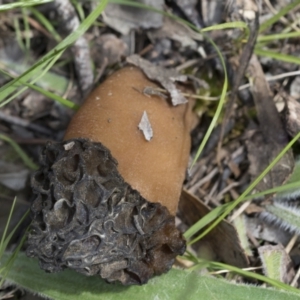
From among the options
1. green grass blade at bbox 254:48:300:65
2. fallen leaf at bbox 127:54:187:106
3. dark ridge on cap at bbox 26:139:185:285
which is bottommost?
dark ridge on cap at bbox 26:139:185:285

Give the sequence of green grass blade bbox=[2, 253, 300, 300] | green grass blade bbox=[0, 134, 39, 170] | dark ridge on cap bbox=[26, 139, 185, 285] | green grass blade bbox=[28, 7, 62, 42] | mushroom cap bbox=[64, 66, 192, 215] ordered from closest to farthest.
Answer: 1. dark ridge on cap bbox=[26, 139, 185, 285]
2. mushroom cap bbox=[64, 66, 192, 215]
3. green grass blade bbox=[2, 253, 300, 300]
4. green grass blade bbox=[0, 134, 39, 170]
5. green grass blade bbox=[28, 7, 62, 42]

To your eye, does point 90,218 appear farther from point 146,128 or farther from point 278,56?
point 278,56

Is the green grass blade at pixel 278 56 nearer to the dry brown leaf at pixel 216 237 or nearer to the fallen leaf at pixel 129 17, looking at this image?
the fallen leaf at pixel 129 17

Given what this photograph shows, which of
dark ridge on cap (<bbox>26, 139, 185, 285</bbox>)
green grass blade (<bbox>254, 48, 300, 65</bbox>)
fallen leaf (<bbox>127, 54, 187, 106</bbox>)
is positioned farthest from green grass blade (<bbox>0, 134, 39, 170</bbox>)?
green grass blade (<bbox>254, 48, 300, 65</bbox>)

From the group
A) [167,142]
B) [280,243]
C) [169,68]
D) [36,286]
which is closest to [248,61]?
[169,68]

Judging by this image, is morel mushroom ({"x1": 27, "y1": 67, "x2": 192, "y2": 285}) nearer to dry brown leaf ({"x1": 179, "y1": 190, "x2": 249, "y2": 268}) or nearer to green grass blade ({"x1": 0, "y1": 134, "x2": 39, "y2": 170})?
dry brown leaf ({"x1": 179, "y1": 190, "x2": 249, "y2": 268})

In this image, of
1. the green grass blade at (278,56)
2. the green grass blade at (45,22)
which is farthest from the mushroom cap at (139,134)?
the green grass blade at (45,22)

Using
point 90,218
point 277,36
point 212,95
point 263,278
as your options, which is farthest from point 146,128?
point 277,36
